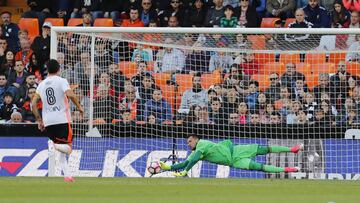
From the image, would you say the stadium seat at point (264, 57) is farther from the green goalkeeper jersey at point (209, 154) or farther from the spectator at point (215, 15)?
the spectator at point (215, 15)

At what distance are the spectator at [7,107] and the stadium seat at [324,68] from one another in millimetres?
6265

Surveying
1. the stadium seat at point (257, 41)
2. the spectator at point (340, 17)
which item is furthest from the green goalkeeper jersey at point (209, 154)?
the spectator at point (340, 17)

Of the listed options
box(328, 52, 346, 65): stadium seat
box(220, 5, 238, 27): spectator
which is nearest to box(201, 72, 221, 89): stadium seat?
box(328, 52, 346, 65): stadium seat

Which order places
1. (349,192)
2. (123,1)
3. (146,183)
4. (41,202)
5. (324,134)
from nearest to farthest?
(41,202) → (349,192) → (146,183) → (324,134) → (123,1)

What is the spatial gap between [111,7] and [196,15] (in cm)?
248

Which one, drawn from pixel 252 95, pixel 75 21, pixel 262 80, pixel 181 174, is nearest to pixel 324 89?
pixel 262 80

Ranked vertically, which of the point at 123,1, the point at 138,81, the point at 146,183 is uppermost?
the point at 123,1

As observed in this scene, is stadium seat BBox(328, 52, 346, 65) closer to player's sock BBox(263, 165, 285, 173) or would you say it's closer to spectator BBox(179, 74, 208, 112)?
spectator BBox(179, 74, 208, 112)

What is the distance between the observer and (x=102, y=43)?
73.3 feet

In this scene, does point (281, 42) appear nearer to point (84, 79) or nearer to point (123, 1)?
point (84, 79)

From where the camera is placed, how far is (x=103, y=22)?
26734 mm

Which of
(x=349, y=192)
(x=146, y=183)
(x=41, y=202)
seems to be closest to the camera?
(x=41, y=202)

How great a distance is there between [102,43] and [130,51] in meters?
0.62

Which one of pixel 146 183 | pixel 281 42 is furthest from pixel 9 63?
pixel 146 183
